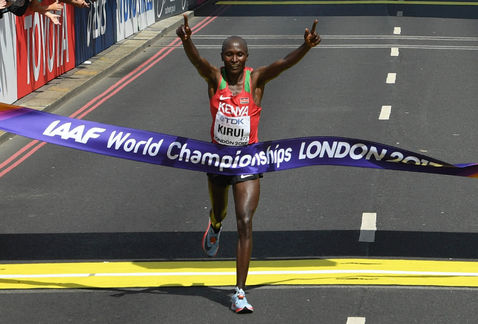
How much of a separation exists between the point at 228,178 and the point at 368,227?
2.32 m

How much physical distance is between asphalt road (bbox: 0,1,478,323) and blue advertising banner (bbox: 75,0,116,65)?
0.97 m

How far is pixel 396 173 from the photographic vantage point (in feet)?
44.4

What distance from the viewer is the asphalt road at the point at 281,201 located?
28.7ft

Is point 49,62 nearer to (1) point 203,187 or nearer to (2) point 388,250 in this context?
(1) point 203,187

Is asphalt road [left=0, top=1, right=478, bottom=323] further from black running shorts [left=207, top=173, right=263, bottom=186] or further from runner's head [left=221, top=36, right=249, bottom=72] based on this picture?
runner's head [left=221, top=36, right=249, bottom=72]

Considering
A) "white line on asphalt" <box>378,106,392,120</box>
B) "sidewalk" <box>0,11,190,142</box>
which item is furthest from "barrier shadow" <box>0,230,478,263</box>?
"white line on asphalt" <box>378,106,392,120</box>

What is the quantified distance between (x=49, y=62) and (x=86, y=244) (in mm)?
10255

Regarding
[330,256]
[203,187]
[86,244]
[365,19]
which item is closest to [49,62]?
[203,187]

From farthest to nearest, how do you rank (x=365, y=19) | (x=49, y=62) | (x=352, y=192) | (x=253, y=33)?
(x=365, y=19) → (x=253, y=33) → (x=49, y=62) → (x=352, y=192)

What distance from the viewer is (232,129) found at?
9039 millimetres

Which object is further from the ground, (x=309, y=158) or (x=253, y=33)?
(x=309, y=158)

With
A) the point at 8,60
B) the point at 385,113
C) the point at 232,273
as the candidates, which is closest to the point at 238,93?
the point at 232,273

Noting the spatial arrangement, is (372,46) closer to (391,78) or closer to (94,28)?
(391,78)

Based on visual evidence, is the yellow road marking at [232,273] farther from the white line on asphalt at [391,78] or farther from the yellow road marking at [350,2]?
the yellow road marking at [350,2]
